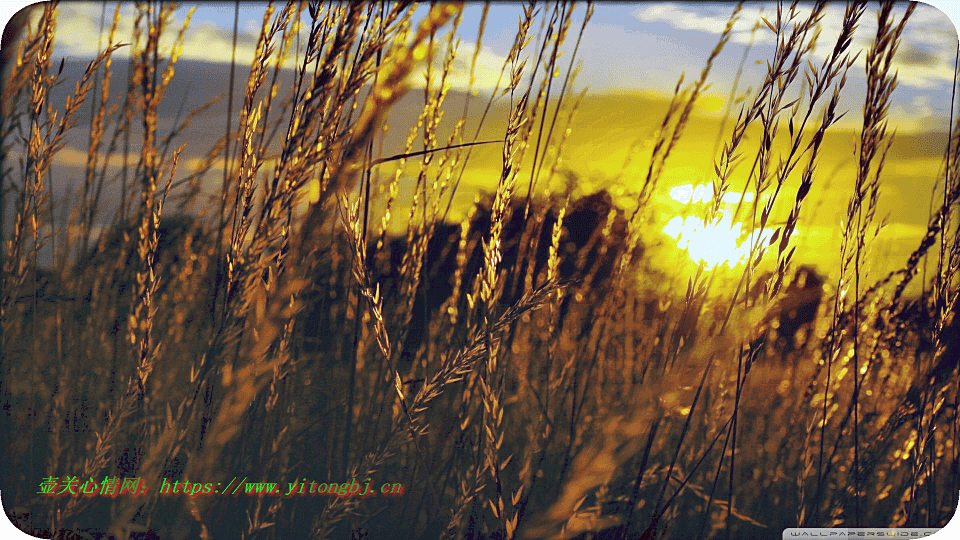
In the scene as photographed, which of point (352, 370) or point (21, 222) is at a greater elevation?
point (21, 222)

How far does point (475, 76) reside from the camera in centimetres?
106

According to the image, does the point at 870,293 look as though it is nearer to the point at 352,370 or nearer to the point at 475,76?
the point at 475,76

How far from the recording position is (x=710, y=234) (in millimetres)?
1023

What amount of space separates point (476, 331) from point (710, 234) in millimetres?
481

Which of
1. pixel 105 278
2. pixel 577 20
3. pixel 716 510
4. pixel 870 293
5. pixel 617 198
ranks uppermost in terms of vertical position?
pixel 577 20

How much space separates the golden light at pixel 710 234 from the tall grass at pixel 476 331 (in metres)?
0.02

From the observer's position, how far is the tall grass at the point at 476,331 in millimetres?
1003

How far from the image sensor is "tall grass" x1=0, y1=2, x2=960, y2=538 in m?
1.00

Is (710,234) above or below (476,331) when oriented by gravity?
above

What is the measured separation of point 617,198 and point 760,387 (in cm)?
49

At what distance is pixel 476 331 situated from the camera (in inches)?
41.0

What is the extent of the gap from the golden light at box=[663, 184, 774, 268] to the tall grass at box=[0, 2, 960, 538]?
2 centimetres

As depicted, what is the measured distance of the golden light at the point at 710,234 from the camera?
100 centimetres

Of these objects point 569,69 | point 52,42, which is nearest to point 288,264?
point 569,69
